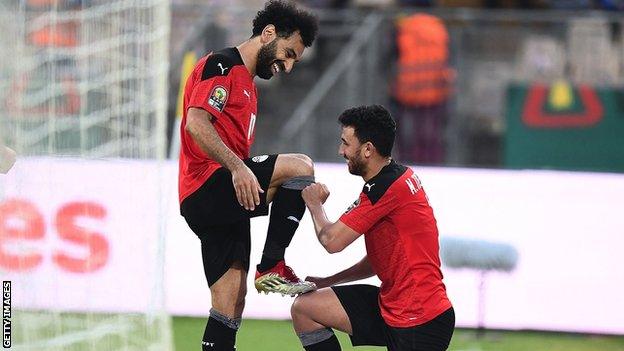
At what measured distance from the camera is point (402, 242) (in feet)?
20.3

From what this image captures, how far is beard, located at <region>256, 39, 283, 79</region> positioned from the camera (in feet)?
20.5

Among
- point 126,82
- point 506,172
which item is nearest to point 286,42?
point 126,82

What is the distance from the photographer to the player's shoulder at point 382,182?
20.1 ft

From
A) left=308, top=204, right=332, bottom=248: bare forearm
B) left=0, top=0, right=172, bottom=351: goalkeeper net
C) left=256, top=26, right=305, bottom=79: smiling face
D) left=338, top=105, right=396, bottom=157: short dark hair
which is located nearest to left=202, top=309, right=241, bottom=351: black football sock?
left=308, top=204, right=332, bottom=248: bare forearm

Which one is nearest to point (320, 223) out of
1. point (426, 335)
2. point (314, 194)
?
point (314, 194)

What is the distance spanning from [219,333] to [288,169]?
Answer: 0.96 meters

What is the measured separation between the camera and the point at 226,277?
647cm

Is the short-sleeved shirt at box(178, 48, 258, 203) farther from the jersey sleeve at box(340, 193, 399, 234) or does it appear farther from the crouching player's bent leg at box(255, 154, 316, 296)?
the jersey sleeve at box(340, 193, 399, 234)

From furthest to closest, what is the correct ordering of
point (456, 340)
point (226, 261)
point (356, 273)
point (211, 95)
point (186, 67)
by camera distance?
point (186, 67) < point (456, 340) < point (356, 273) < point (226, 261) < point (211, 95)

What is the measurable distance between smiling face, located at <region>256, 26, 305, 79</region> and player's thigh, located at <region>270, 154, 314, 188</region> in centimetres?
47

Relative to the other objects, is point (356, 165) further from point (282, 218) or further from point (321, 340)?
point (321, 340)

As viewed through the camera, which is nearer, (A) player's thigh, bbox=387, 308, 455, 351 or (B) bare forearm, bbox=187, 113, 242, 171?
(B) bare forearm, bbox=187, 113, 242, 171

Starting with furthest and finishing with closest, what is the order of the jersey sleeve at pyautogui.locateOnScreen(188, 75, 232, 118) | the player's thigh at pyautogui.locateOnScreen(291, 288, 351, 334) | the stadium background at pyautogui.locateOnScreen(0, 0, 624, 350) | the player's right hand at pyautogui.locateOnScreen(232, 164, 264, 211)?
the stadium background at pyautogui.locateOnScreen(0, 0, 624, 350) < the player's thigh at pyautogui.locateOnScreen(291, 288, 351, 334) < the jersey sleeve at pyautogui.locateOnScreen(188, 75, 232, 118) < the player's right hand at pyautogui.locateOnScreen(232, 164, 264, 211)

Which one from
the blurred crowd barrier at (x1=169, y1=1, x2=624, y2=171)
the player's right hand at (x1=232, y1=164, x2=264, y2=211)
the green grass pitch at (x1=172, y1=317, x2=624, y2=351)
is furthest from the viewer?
the blurred crowd barrier at (x1=169, y1=1, x2=624, y2=171)
